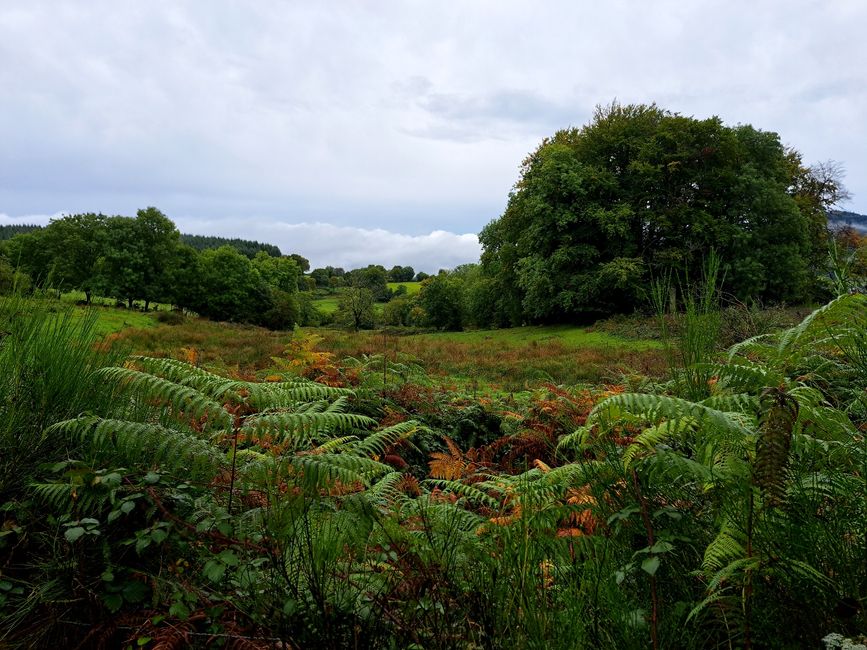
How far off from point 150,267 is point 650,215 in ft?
128

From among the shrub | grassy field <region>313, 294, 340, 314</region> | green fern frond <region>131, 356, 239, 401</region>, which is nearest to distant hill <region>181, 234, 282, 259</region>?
grassy field <region>313, 294, 340, 314</region>

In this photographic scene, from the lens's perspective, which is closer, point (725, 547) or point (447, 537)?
point (725, 547)

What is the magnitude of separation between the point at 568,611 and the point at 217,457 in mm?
1708

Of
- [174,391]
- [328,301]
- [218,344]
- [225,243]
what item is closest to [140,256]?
[218,344]

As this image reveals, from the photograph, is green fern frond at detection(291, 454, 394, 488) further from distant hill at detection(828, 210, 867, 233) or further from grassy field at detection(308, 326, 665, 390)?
grassy field at detection(308, 326, 665, 390)

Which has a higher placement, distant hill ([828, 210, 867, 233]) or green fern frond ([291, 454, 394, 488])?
distant hill ([828, 210, 867, 233])

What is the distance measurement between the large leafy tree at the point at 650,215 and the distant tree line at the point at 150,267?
1818cm

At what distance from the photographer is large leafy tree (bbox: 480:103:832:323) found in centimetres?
2750

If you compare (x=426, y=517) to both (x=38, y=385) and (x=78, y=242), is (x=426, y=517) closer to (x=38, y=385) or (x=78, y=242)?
(x=38, y=385)

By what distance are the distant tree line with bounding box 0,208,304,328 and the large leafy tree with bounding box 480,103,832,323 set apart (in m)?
18.2

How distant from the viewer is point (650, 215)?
28.4 metres

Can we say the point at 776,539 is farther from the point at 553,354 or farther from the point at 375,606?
the point at 553,354

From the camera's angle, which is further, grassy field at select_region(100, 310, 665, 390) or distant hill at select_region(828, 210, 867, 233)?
grassy field at select_region(100, 310, 665, 390)

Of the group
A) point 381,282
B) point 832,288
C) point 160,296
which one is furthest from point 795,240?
point 381,282
